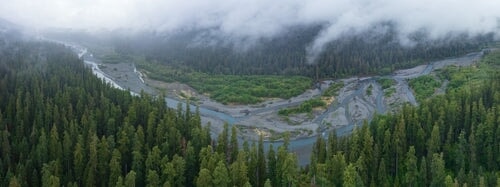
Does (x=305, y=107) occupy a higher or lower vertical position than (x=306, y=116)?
higher

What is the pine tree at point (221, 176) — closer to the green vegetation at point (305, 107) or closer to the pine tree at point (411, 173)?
the pine tree at point (411, 173)

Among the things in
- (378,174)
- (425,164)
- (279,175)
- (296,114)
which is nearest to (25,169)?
(279,175)

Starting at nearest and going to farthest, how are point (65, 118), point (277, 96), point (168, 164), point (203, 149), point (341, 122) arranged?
1. point (168, 164)
2. point (203, 149)
3. point (65, 118)
4. point (341, 122)
5. point (277, 96)

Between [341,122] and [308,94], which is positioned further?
[308,94]

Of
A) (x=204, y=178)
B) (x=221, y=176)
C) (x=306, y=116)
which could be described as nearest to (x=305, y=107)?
(x=306, y=116)

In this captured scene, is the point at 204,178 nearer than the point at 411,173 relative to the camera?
Yes

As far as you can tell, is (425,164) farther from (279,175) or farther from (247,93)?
(247,93)

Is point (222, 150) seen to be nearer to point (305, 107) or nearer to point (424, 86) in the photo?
point (305, 107)

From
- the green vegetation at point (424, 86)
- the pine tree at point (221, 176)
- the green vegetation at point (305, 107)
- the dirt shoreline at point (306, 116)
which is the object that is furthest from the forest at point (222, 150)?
the green vegetation at point (424, 86)
